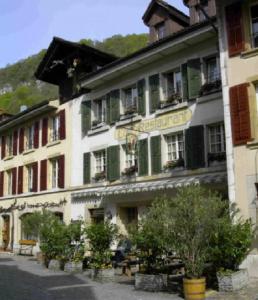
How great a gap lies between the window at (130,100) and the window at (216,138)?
392 centimetres

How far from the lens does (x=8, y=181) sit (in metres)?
28.0

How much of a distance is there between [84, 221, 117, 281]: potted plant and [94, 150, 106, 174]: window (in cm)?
650

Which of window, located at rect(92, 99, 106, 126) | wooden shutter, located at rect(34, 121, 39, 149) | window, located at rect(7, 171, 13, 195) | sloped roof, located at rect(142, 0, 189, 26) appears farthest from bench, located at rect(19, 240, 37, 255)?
sloped roof, located at rect(142, 0, 189, 26)

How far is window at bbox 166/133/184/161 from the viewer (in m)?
16.4

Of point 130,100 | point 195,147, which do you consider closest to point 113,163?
point 130,100

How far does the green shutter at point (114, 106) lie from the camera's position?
62.8ft

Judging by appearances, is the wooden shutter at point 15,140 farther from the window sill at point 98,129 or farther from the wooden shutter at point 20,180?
the window sill at point 98,129

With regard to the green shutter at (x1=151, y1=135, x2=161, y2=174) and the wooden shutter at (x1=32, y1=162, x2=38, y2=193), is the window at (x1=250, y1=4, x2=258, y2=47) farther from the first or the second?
the wooden shutter at (x1=32, y1=162, x2=38, y2=193)

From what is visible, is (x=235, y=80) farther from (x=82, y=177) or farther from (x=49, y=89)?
(x=49, y=89)

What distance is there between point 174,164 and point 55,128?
8.97 m

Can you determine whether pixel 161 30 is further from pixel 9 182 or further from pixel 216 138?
pixel 9 182

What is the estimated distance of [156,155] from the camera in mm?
17000

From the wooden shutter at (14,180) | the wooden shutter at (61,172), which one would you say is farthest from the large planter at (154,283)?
the wooden shutter at (14,180)

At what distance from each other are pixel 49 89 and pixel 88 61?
4812cm
